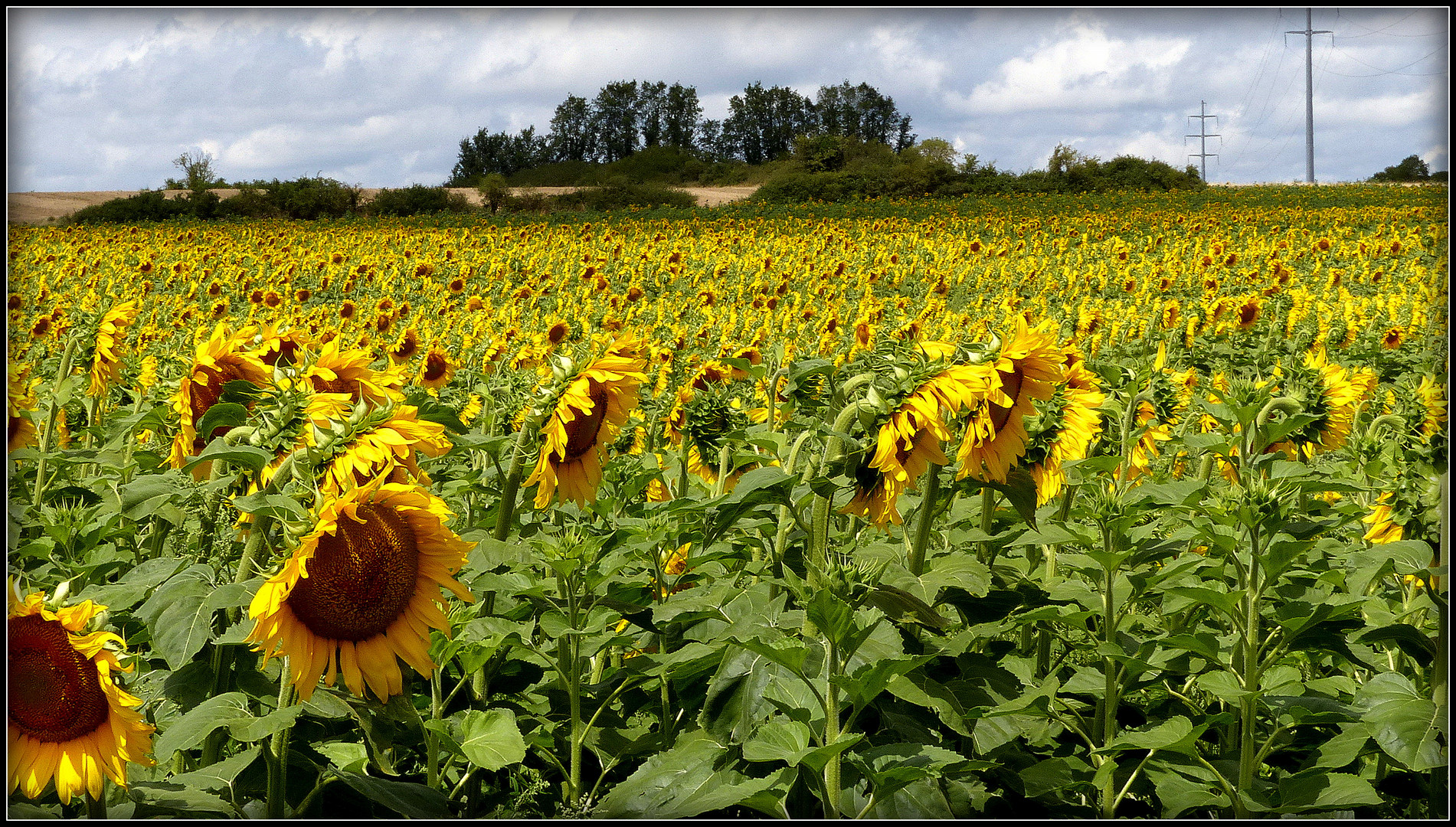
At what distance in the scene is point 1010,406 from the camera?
2.22 m

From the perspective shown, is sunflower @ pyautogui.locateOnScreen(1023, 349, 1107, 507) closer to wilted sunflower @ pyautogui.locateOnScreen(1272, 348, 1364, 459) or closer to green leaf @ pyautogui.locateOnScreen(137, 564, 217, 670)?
wilted sunflower @ pyautogui.locateOnScreen(1272, 348, 1364, 459)

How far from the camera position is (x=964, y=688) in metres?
2.12

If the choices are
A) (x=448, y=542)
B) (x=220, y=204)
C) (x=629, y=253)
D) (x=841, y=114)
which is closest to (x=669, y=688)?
(x=448, y=542)

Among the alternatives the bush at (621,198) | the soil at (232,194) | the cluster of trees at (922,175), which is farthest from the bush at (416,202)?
the cluster of trees at (922,175)

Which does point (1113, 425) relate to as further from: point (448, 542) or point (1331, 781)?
point (448, 542)

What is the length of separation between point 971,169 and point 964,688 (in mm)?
38360

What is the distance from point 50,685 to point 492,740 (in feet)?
2.41

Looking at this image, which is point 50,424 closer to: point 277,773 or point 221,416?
point 221,416

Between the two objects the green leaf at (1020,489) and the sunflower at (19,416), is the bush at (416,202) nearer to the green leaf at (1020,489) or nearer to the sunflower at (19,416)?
the sunflower at (19,416)

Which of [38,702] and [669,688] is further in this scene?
[669,688]

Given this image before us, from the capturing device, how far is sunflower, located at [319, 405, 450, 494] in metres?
1.66

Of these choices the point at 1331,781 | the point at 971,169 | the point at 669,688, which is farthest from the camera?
the point at 971,169

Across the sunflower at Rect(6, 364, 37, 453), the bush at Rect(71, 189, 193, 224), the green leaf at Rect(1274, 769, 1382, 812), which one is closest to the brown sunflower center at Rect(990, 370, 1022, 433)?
the green leaf at Rect(1274, 769, 1382, 812)


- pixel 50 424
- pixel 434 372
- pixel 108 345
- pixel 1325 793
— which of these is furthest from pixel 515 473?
pixel 434 372
